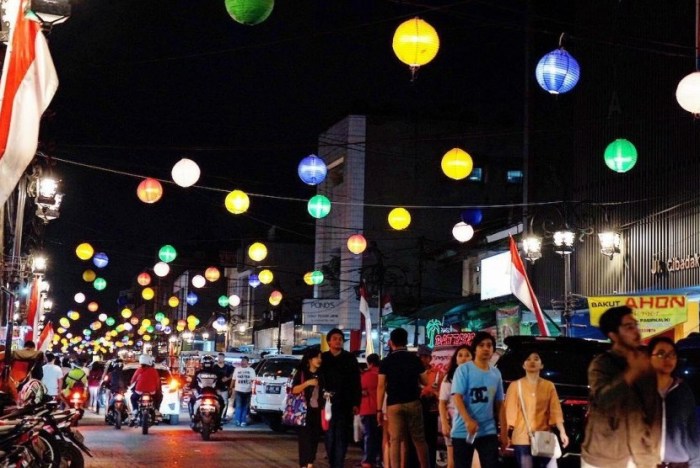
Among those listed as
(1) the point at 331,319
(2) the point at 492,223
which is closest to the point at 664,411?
(2) the point at 492,223

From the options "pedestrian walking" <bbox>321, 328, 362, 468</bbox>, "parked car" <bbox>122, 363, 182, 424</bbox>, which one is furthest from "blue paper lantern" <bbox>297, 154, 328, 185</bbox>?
"parked car" <bbox>122, 363, 182, 424</bbox>

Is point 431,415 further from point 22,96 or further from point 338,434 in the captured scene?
point 22,96

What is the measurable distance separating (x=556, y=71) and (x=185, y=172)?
7.65m

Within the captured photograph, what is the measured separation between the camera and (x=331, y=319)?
2160 inches

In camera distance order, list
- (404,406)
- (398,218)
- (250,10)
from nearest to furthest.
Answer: (250,10), (404,406), (398,218)

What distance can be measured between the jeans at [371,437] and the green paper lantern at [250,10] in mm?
6859

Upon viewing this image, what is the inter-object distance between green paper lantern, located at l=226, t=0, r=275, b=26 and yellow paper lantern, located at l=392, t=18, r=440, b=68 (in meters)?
3.04

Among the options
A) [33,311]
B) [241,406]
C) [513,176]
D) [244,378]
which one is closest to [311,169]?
[244,378]

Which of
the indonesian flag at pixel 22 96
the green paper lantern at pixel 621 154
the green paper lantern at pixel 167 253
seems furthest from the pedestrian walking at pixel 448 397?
the green paper lantern at pixel 167 253

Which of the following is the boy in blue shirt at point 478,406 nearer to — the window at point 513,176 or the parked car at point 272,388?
the parked car at point 272,388

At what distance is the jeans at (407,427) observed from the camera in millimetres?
13211

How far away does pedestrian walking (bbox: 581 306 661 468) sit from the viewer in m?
7.59

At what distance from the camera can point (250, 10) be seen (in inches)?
516

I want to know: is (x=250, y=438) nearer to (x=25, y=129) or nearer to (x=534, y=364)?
(x=534, y=364)
